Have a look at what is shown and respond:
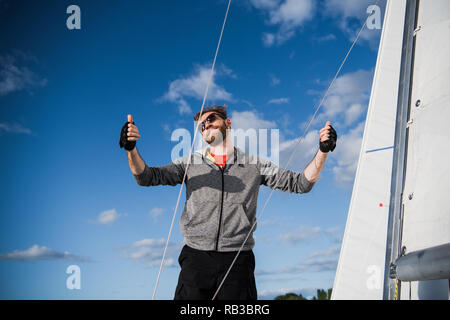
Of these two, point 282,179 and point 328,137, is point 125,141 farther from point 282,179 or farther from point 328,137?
point 328,137

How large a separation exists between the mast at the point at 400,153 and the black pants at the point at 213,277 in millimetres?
891

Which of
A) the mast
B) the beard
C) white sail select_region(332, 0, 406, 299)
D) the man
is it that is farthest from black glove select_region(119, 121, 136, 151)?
white sail select_region(332, 0, 406, 299)

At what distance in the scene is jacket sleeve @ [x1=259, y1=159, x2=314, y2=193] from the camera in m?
2.58

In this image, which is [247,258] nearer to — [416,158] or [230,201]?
[230,201]

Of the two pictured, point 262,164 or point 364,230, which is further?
point 364,230

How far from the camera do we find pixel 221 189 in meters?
2.56

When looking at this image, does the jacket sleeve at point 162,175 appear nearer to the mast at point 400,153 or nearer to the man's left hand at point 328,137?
the man's left hand at point 328,137

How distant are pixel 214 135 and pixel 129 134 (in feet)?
2.27

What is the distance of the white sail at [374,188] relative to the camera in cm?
562

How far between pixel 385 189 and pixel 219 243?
4331 mm

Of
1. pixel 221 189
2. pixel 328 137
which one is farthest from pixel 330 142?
pixel 221 189

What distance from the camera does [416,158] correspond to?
2.46 meters
